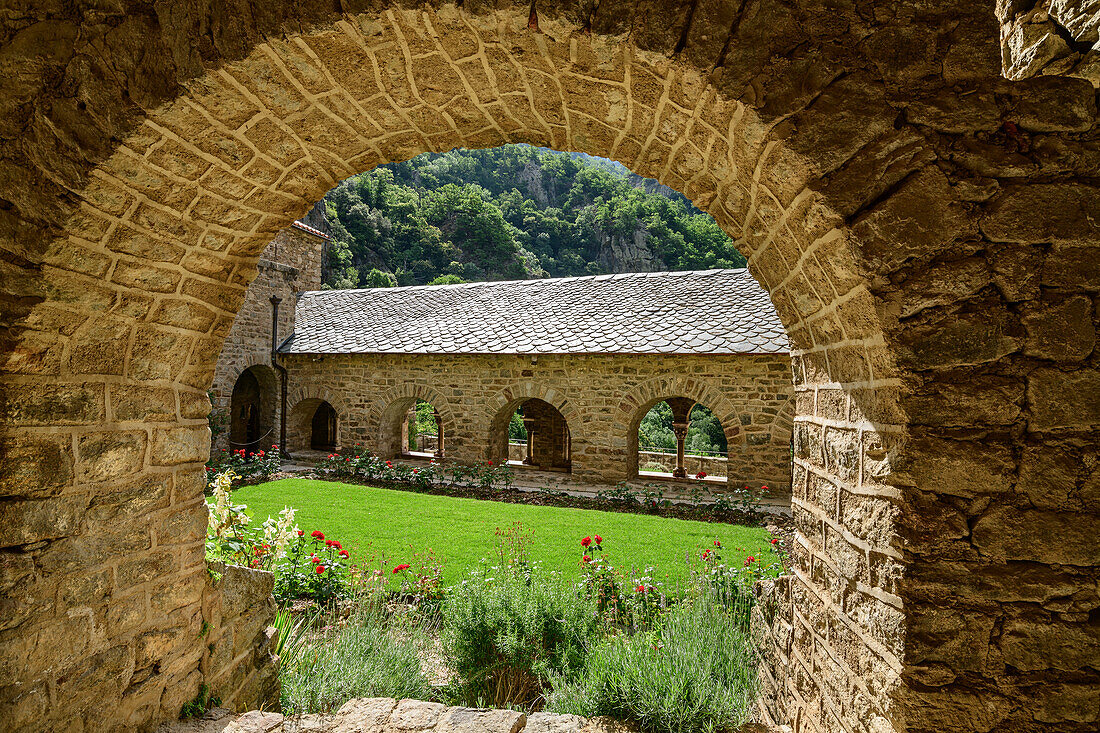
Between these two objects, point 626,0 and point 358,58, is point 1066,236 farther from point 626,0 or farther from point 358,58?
point 358,58

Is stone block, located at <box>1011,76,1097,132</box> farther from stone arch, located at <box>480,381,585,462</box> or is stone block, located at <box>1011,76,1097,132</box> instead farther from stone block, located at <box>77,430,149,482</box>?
stone arch, located at <box>480,381,585,462</box>

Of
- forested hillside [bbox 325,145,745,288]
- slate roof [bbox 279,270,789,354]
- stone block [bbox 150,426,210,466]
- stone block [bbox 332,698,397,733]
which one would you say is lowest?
stone block [bbox 332,698,397,733]

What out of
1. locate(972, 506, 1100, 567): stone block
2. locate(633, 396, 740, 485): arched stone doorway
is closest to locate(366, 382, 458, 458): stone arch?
locate(633, 396, 740, 485): arched stone doorway

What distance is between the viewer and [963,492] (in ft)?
4.97

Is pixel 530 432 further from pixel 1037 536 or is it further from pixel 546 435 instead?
pixel 1037 536

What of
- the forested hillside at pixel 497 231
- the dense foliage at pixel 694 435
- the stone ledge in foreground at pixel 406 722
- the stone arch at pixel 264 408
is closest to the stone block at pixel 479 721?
the stone ledge in foreground at pixel 406 722

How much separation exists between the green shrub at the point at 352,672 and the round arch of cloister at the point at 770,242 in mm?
920

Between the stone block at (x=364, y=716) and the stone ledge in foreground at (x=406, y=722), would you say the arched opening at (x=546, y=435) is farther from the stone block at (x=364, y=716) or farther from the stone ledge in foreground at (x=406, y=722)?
the stone ledge in foreground at (x=406, y=722)

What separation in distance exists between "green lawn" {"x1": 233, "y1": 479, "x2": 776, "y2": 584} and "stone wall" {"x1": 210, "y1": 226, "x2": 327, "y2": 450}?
3.33 m

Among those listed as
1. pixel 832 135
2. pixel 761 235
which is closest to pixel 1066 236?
pixel 832 135

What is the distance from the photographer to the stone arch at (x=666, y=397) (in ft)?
30.4

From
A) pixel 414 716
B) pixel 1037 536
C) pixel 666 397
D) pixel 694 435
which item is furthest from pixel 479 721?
pixel 694 435

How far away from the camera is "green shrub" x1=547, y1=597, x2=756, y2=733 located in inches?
99.7

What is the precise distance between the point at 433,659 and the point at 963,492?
11.7 ft
